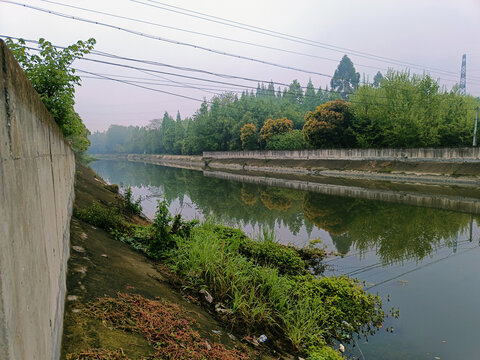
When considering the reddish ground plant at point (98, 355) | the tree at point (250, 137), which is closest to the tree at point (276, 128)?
the tree at point (250, 137)

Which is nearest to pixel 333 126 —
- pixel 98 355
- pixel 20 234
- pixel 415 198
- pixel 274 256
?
pixel 415 198

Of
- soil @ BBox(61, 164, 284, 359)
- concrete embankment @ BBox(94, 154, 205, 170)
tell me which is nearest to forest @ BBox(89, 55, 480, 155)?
concrete embankment @ BBox(94, 154, 205, 170)

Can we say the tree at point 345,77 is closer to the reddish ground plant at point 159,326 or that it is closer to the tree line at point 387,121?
the tree line at point 387,121

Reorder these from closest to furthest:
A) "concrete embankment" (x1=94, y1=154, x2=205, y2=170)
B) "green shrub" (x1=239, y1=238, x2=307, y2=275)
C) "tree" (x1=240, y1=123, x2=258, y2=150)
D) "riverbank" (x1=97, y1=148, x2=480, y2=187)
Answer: "green shrub" (x1=239, y1=238, x2=307, y2=275), "riverbank" (x1=97, y1=148, x2=480, y2=187), "tree" (x1=240, y1=123, x2=258, y2=150), "concrete embankment" (x1=94, y1=154, x2=205, y2=170)

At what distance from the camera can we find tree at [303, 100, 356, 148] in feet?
134

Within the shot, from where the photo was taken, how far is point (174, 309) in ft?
13.8

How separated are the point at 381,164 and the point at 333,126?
9.26m

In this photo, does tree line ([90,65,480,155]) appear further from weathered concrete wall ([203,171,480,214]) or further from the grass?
the grass

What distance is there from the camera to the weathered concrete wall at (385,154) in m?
28.3

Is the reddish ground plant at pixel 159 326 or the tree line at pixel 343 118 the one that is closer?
the reddish ground plant at pixel 159 326

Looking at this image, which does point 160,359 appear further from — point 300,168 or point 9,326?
point 300,168

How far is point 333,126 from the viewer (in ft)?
135

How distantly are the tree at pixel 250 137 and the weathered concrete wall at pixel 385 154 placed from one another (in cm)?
401

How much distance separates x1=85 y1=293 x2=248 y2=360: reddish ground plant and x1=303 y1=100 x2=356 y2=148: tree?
132ft
